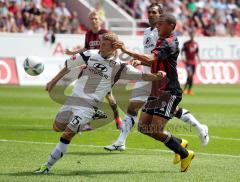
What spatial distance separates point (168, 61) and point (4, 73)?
790 inches

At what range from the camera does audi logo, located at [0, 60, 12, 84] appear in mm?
30578

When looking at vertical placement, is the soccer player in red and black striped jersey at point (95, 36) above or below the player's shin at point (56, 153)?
below

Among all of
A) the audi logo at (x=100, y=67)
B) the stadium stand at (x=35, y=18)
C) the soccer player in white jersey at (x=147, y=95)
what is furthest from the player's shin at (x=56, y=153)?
the stadium stand at (x=35, y=18)

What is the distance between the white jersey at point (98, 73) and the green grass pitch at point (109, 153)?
115 centimetres

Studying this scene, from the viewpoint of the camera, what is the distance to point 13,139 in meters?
14.7

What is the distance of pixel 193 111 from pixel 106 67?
11.1 m

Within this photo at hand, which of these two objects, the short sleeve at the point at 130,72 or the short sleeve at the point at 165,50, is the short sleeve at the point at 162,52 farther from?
the short sleeve at the point at 130,72

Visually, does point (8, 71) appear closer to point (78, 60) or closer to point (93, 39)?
point (93, 39)

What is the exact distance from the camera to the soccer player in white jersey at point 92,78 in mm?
10734

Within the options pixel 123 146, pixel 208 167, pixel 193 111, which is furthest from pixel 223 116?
pixel 208 167

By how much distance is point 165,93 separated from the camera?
1153 cm

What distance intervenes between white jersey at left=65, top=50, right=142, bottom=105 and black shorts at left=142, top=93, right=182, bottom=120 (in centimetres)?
49

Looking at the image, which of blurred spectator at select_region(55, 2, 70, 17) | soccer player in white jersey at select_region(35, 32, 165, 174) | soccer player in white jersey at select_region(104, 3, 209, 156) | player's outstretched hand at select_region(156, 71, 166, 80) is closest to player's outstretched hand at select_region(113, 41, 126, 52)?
soccer player in white jersey at select_region(35, 32, 165, 174)

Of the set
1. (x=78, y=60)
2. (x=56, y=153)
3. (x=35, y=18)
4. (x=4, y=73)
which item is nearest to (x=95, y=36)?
(x=78, y=60)
